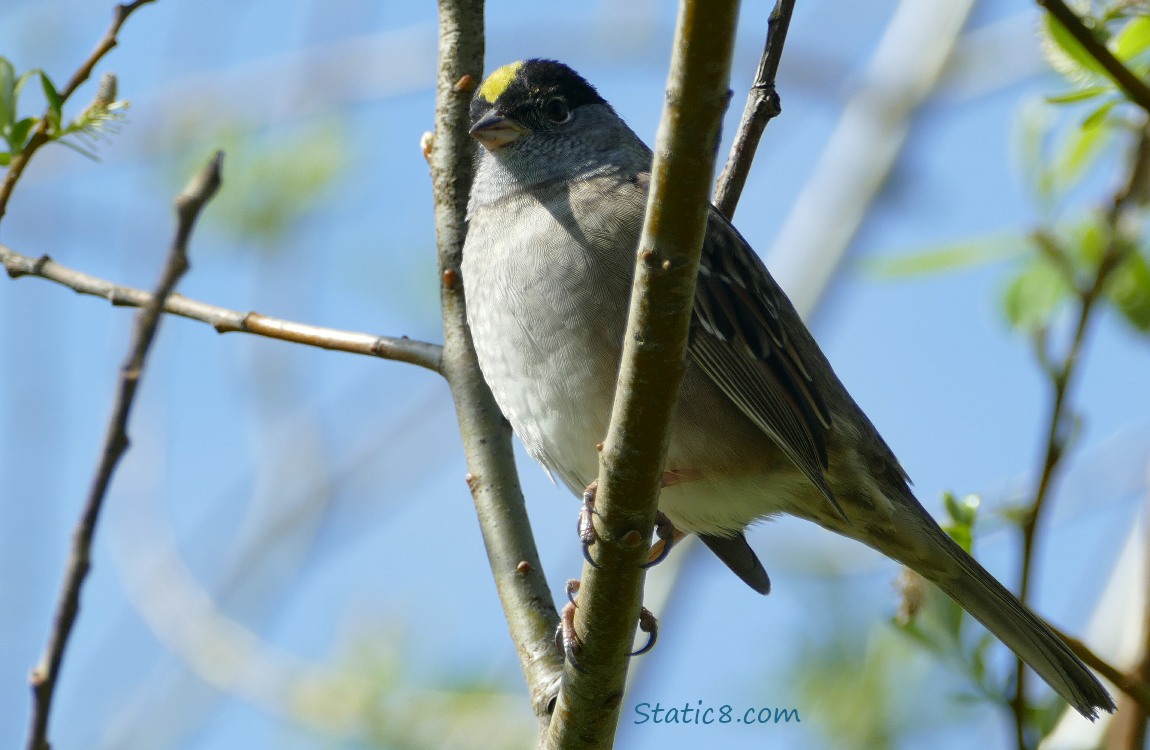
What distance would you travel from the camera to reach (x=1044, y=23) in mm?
2947

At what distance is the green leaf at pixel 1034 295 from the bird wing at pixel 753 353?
700mm

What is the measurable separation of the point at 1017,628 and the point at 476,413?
6.02 feet

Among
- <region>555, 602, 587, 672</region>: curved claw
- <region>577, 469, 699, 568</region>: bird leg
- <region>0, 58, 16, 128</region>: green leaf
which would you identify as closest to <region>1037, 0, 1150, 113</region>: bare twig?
<region>577, 469, 699, 568</region>: bird leg

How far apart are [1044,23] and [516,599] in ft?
6.75

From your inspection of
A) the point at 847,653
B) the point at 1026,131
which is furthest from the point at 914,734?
the point at 1026,131

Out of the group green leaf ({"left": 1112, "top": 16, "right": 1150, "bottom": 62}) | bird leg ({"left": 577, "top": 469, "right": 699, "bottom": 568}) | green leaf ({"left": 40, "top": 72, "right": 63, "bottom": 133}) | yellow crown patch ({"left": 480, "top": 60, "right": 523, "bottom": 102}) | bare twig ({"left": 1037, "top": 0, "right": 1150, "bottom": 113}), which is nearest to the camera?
bare twig ({"left": 1037, "top": 0, "right": 1150, "bottom": 113})

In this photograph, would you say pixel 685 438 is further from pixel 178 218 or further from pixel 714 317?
pixel 178 218

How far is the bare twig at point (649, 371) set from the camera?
191 cm

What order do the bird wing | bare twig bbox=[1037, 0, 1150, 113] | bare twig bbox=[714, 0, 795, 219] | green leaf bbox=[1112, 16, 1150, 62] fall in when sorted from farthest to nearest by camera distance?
1. the bird wing
2. bare twig bbox=[714, 0, 795, 219]
3. green leaf bbox=[1112, 16, 1150, 62]
4. bare twig bbox=[1037, 0, 1150, 113]

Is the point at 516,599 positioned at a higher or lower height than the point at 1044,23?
lower

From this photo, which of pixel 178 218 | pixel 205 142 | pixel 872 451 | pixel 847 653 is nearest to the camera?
pixel 178 218

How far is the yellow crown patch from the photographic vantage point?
458 cm

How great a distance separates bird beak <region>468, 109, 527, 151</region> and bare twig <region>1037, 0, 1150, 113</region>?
7.78 ft

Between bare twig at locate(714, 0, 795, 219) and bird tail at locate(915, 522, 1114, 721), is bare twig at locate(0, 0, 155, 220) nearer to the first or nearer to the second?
bare twig at locate(714, 0, 795, 219)
